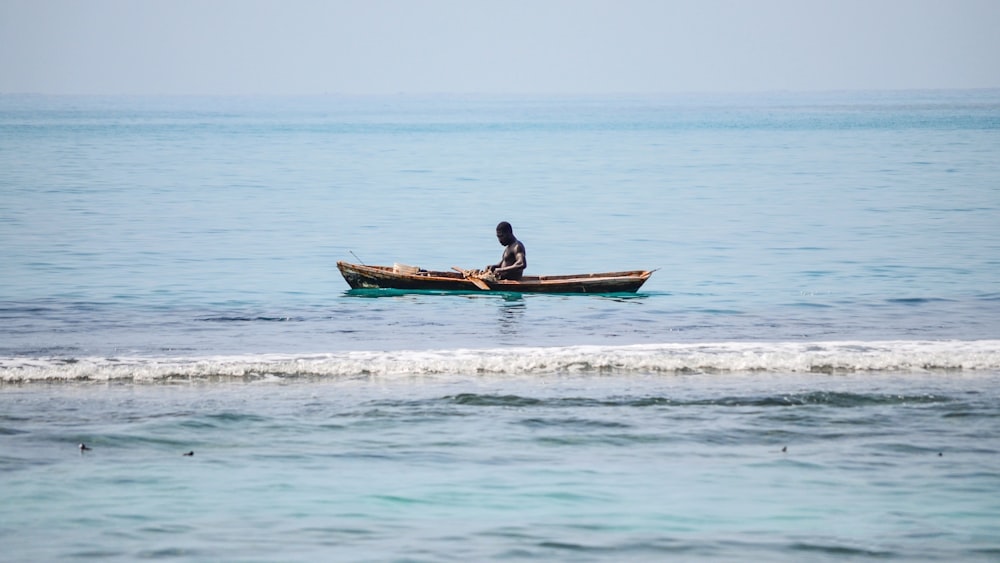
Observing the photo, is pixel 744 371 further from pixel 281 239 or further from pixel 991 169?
pixel 991 169

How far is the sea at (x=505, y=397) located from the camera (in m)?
8.86

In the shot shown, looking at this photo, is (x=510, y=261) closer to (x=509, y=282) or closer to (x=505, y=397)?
(x=509, y=282)

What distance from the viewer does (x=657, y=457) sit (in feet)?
34.6

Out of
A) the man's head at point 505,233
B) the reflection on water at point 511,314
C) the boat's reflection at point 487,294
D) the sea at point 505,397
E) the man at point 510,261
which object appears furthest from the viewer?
the boat's reflection at point 487,294

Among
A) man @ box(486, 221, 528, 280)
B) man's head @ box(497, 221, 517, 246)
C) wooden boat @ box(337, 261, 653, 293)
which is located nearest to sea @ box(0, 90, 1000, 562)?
wooden boat @ box(337, 261, 653, 293)

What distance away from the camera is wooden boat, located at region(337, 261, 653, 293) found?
20625 mm

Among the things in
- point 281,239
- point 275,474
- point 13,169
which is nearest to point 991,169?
point 281,239

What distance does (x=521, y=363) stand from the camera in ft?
49.4

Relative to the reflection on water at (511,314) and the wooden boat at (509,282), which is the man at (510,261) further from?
the reflection on water at (511,314)

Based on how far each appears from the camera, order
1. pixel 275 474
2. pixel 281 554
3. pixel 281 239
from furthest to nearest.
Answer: pixel 281 239 < pixel 275 474 < pixel 281 554

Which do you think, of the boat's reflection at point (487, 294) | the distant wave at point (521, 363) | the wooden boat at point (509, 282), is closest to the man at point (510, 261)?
the wooden boat at point (509, 282)

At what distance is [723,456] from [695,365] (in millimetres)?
4298

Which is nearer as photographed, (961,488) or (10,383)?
(961,488)

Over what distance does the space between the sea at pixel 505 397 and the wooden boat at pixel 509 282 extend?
1.20 ft
